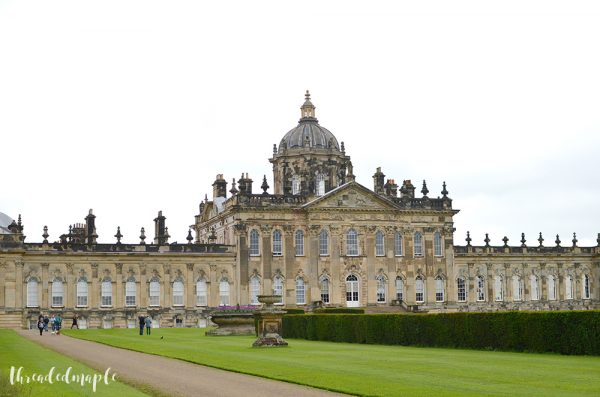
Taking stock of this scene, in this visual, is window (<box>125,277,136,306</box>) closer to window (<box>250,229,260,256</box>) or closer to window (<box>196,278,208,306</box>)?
window (<box>196,278,208,306</box>)

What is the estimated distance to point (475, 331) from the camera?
114 feet

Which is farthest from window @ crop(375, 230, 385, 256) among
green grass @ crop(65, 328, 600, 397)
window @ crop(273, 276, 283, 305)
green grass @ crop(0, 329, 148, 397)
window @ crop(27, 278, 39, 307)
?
green grass @ crop(0, 329, 148, 397)

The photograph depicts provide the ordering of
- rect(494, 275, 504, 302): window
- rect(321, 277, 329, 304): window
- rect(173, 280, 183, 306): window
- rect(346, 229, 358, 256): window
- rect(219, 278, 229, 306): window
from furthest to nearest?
rect(494, 275, 504, 302): window < rect(346, 229, 358, 256): window < rect(321, 277, 329, 304): window < rect(219, 278, 229, 306): window < rect(173, 280, 183, 306): window

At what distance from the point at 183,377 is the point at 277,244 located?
47445 millimetres

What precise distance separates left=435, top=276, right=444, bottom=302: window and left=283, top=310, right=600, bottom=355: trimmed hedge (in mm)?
29324

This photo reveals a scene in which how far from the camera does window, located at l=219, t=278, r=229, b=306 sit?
70.1 metres

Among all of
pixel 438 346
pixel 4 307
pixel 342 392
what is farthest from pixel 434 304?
pixel 342 392

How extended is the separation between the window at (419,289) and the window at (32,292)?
27.7 m

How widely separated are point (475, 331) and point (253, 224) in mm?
36579

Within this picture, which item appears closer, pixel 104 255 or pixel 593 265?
pixel 104 255

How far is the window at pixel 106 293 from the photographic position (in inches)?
2645

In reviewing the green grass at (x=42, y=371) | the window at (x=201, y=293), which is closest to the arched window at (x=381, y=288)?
the window at (x=201, y=293)

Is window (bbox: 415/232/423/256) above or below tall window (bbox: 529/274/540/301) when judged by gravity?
above

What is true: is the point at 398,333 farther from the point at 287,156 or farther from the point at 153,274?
the point at 287,156
